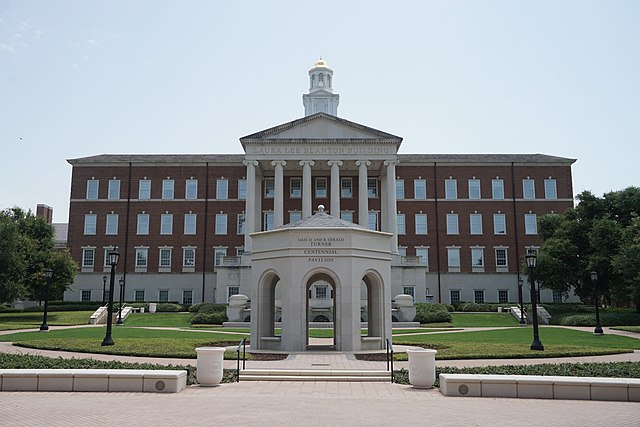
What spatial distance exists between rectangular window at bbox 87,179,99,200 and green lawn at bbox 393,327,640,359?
53.0 meters

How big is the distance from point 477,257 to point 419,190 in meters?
10.6

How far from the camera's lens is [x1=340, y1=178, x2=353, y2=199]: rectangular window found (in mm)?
70688

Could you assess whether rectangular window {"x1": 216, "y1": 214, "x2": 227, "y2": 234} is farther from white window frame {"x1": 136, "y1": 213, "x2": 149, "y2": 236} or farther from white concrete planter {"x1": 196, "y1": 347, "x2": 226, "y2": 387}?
white concrete planter {"x1": 196, "y1": 347, "x2": 226, "y2": 387}

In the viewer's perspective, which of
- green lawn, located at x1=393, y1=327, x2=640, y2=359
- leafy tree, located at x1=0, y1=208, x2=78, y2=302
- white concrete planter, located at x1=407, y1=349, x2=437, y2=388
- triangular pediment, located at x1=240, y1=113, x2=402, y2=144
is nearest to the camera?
white concrete planter, located at x1=407, y1=349, x2=437, y2=388

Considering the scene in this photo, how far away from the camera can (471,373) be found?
1689 cm

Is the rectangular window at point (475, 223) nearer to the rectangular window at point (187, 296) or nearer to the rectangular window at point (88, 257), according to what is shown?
the rectangular window at point (187, 296)

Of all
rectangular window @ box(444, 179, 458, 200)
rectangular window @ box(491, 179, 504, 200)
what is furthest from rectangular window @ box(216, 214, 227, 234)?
rectangular window @ box(491, 179, 504, 200)

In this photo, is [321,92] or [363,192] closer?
[363,192]

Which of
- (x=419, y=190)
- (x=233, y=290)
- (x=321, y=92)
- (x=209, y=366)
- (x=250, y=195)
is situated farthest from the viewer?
(x=321, y=92)

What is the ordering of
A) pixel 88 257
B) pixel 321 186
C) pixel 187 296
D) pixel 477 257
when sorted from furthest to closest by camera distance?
1. pixel 88 257
2. pixel 477 257
3. pixel 187 296
4. pixel 321 186

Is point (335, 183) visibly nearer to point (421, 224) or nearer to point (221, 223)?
point (421, 224)

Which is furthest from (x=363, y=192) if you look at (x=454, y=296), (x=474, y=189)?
(x=454, y=296)

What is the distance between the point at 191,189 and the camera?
7288 cm

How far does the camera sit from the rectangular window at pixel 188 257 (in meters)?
71.3
